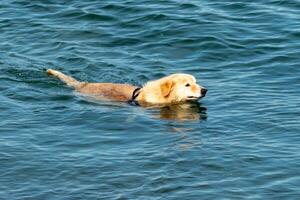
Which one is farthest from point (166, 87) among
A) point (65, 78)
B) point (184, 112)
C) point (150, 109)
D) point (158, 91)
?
point (65, 78)

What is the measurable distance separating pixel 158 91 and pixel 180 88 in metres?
0.43

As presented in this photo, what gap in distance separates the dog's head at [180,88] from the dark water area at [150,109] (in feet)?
0.77

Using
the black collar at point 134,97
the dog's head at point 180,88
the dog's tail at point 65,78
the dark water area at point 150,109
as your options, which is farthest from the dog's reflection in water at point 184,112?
the dog's tail at point 65,78

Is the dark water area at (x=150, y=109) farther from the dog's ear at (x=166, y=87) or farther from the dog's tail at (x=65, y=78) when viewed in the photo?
the dog's ear at (x=166, y=87)

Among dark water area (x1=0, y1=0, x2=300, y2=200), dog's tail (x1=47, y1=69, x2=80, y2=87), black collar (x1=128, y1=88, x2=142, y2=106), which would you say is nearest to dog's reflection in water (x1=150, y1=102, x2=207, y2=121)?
dark water area (x1=0, y1=0, x2=300, y2=200)

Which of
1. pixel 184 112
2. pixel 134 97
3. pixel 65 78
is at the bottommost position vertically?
pixel 184 112

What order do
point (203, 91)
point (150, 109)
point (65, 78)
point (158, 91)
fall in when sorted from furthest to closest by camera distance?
point (65, 78), point (158, 91), point (150, 109), point (203, 91)

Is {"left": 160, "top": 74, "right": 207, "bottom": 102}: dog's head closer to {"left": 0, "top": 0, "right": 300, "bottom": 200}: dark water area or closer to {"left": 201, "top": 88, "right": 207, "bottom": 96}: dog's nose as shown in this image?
{"left": 201, "top": 88, "right": 207, "bottom": 96}: dog's nose

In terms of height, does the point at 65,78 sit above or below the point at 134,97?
above

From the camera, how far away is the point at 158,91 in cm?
1430

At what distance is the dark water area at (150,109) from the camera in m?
10.3

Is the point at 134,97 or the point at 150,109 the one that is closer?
the point at 150,109

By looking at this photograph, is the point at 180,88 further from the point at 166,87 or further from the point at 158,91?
the point at 158,91

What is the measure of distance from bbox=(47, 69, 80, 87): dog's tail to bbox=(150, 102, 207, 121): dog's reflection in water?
6.34ft
